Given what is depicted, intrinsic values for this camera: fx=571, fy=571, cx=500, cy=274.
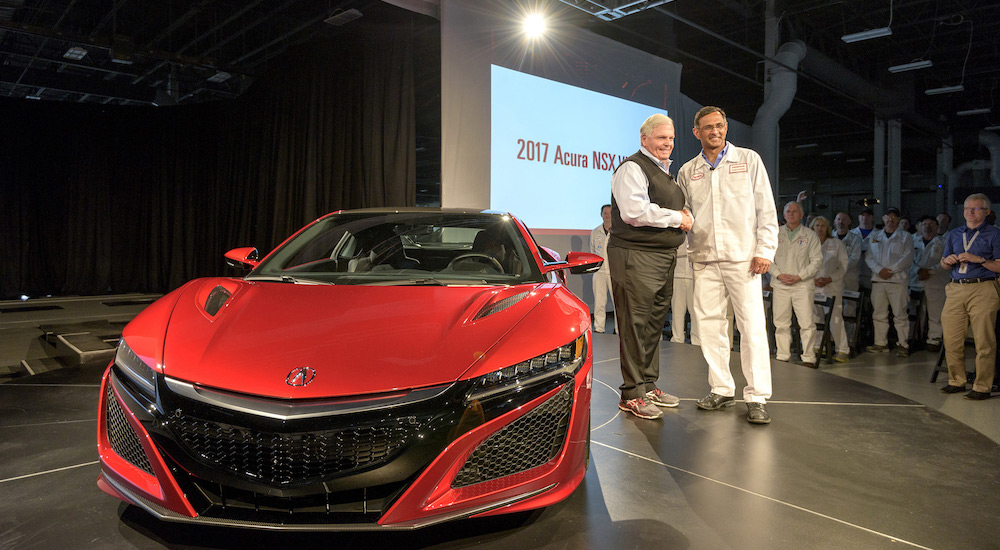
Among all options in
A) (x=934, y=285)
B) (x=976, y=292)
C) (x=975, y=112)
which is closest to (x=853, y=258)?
(x=934, y=285)

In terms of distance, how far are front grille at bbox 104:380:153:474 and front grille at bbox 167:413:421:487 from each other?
0.22m

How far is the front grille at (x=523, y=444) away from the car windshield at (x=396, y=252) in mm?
600

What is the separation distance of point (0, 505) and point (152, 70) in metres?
12.8

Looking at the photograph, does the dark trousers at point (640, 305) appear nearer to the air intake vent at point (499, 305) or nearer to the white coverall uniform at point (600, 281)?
the air intake vent at point (499, 305)

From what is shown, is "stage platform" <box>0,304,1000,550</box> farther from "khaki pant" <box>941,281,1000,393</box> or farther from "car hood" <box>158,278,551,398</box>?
Answer: "khaki pant" <box>941,281,1000,393</box>

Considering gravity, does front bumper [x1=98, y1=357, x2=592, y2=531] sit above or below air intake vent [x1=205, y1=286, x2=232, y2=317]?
below

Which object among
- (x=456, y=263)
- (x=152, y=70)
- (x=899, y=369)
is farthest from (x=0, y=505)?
(x=152, y=70)

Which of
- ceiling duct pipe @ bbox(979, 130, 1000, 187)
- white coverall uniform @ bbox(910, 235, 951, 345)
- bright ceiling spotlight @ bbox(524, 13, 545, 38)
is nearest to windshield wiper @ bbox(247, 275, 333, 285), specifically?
bright ceiling spotlight @ bbox(524, 13, 545, 38)

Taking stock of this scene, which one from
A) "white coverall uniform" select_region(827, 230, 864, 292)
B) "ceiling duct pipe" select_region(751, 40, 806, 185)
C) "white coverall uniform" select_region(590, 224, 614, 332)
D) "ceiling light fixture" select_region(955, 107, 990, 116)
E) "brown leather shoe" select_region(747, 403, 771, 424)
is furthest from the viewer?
"ceiling light fixture" select_region(955, 107, 990, 116)

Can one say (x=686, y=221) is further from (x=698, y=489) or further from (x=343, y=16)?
(x=343, y=16)

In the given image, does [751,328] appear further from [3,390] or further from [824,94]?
[824,94]

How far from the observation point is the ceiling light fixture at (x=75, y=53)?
10.7 meters

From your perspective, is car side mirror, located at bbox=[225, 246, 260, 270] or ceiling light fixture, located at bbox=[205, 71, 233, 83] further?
ceiling light fixture, located at bbox=[205, 71, 233, 83]

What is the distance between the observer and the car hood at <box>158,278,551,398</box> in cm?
134
